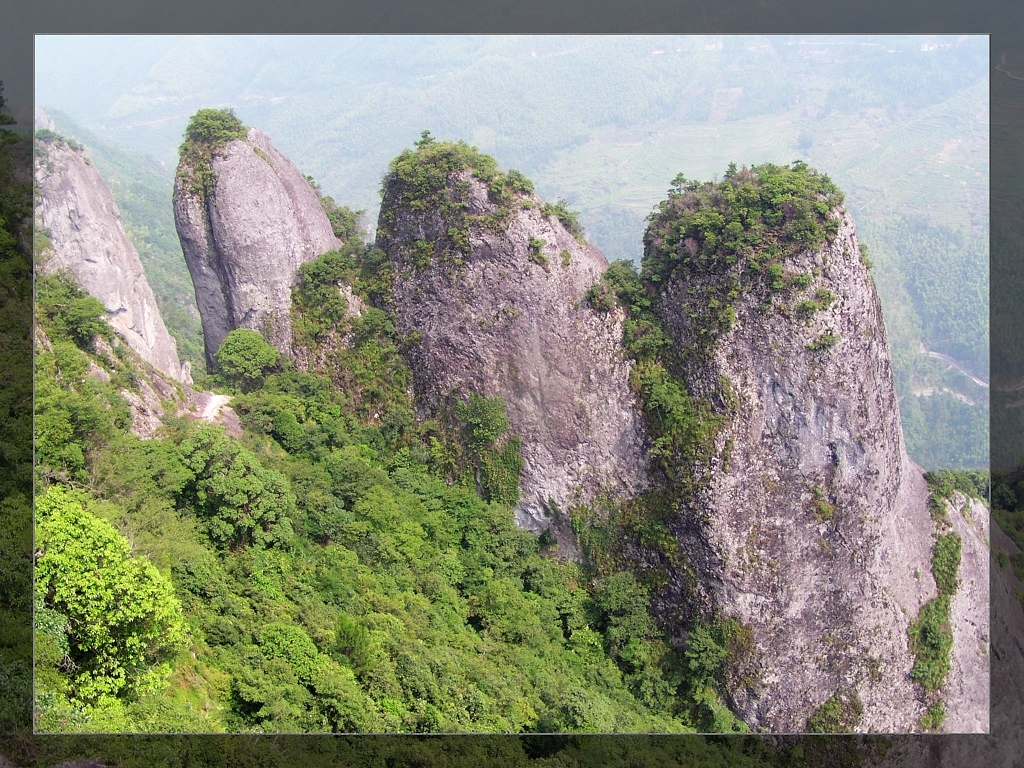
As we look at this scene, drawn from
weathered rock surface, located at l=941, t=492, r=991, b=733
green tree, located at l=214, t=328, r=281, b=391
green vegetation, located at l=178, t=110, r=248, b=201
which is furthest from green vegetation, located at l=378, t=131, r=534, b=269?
weathered rock surface, located at l=941, t=492, r=991, b=733

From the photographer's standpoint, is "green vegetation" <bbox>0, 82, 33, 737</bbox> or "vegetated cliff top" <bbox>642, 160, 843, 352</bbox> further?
"vegetated cliff top" <bbox>642, 160, 843, 352</bbox>

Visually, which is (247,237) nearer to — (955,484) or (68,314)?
(68,314)

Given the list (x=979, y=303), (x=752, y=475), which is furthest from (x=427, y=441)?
(x=979, y=303)

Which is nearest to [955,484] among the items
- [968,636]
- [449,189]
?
[968,636]

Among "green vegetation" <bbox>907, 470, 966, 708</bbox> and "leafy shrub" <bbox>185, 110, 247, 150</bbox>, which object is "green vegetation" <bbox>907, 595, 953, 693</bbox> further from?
"leafy shrub" <bbox>185, 110, 247, 150</bbox>

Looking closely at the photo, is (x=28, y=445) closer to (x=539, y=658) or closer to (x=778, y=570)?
(x=539, y=658)

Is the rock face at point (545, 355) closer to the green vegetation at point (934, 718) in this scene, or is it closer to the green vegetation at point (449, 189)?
the green vegetation at point (449, 189)
